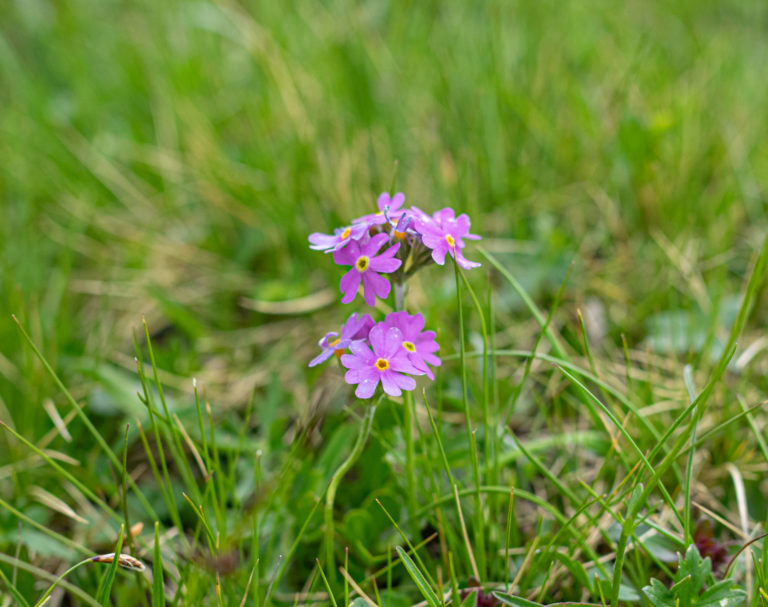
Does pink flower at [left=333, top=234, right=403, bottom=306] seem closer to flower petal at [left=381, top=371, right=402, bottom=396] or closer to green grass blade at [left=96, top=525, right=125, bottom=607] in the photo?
flower petal at [left=381, top=371, right=402, bottom=396]

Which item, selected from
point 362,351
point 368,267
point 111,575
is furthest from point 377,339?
point 111,575

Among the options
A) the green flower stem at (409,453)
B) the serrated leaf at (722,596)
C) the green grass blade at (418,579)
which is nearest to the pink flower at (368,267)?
the green flower stem at (409,453)

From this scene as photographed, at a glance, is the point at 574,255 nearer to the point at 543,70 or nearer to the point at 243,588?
the point at 543,70

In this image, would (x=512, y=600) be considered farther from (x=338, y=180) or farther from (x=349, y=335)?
(x=338, y=180)

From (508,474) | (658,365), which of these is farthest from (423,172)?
(508,474)

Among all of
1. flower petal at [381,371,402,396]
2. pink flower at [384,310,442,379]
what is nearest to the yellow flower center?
pink flower at [384,310,442,379]

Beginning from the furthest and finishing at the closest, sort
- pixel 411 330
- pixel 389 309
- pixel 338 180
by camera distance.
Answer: pixel 338 180
pixel 389 309
pixel 411 330

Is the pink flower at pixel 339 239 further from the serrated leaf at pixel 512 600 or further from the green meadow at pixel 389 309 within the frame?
the serrated leaf at pixel 512 600
